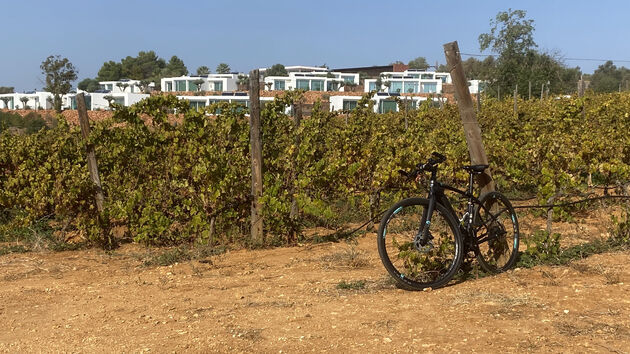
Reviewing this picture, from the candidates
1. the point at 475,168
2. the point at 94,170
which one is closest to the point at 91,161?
the point at 94,170

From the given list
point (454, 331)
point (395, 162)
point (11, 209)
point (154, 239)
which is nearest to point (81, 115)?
point (154, 239)

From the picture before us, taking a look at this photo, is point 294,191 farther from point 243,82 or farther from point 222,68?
point 222,68

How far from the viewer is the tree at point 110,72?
130 m

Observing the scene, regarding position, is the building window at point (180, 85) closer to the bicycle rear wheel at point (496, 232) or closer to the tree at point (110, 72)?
the tree at point (110, 72)

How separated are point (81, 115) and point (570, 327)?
20.7ft

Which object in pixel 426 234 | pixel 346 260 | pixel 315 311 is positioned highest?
pixel 426 234

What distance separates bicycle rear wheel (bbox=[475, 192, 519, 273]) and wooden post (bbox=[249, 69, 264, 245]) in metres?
2.92

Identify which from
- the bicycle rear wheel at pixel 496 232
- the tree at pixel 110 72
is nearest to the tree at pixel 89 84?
the tree at pixel 110 72

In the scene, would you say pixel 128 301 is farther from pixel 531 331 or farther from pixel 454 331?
pixel 531 331

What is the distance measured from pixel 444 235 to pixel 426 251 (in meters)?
0.26

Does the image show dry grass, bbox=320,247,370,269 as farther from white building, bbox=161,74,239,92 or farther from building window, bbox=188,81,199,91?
building window, bbox=188,81,199,91

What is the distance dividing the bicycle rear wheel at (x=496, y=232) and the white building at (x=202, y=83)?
8342 cm

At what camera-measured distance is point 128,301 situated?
537 centimetres

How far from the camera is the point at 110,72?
427ft
